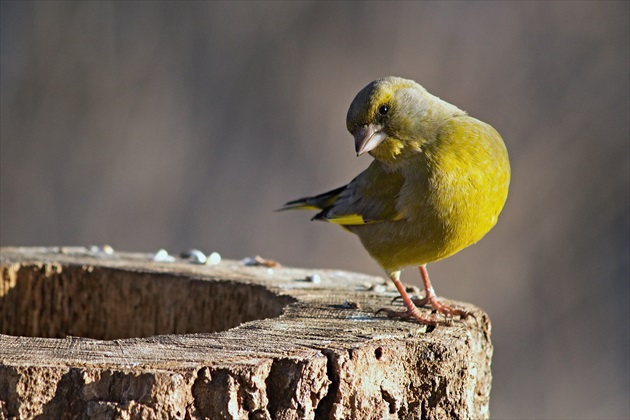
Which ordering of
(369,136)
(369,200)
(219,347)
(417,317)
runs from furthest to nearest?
(369,200)
(369,136)
(417,317)
(219,347)

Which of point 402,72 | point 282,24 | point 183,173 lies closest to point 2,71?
point 183,173

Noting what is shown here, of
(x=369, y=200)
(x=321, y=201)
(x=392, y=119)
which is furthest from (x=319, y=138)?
(x=392, y=119)

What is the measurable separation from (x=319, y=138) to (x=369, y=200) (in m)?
3.86

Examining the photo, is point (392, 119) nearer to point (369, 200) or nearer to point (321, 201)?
point (369, 200)

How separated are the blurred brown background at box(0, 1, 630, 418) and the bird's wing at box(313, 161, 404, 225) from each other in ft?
11.0

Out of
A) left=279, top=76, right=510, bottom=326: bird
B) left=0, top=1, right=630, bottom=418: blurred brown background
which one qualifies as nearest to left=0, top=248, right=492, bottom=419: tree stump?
left=279, top=76, right=510, bottom=326: bird

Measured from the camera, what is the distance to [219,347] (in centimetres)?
322

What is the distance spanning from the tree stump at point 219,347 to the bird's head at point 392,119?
27.6 inches

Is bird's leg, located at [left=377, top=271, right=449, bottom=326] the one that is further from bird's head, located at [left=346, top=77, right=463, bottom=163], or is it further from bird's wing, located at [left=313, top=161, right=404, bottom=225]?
bird's head, located at [left=346, top=77, right=463, bottom=163]

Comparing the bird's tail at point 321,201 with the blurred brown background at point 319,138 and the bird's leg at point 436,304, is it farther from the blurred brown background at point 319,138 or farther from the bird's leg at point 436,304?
the blurred brown background at point 319,138

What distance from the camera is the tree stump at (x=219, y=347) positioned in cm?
289

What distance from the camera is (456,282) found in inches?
324

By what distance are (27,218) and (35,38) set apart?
66.4 inches

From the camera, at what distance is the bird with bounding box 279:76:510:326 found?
13.9 feet
